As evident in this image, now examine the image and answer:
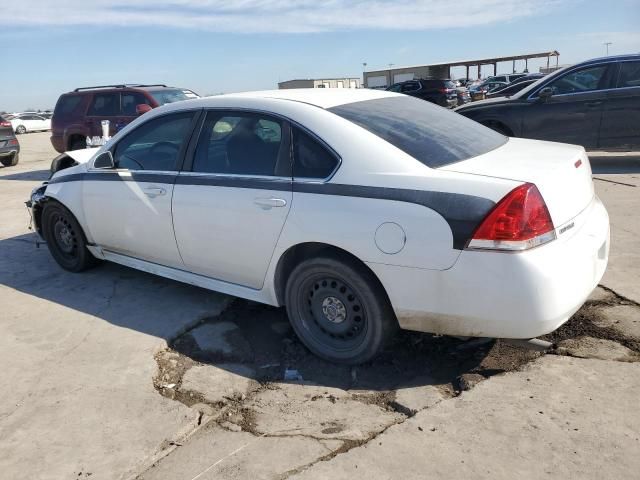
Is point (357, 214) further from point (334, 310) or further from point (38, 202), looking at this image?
point (38, 202)

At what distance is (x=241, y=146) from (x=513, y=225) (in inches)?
75.3

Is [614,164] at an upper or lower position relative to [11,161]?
lower

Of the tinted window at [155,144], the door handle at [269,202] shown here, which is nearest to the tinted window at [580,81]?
the tinted window at [155,144]

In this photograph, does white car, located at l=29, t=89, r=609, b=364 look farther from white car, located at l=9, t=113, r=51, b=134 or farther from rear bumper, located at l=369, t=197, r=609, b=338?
white car, located at l=9, t=113, r=51, b=134

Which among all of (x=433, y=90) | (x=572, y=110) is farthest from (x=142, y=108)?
(x=433, y=90)

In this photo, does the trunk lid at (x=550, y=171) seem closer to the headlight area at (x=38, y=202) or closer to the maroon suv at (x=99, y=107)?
the headlight area at (x=38, y=202)

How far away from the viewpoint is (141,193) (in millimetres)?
4332

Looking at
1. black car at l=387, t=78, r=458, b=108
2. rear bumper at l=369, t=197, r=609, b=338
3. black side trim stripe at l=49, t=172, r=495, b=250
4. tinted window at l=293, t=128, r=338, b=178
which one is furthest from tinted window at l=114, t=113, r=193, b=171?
black car at l=387, t=78, r=458, b=108

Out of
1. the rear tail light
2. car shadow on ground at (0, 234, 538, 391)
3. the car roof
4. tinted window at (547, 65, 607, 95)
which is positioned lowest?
car shadow on ground at (0, 234, 538, 391)

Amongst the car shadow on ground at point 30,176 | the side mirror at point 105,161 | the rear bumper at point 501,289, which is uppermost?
the side mirror at point 105,161

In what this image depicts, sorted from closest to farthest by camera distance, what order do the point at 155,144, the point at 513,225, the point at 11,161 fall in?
the point at 513,225
the point at 155,144
the point at 11,161

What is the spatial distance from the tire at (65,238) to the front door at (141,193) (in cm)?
35

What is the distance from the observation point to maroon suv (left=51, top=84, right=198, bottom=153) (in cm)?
1138

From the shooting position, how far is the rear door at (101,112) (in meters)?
11.5
